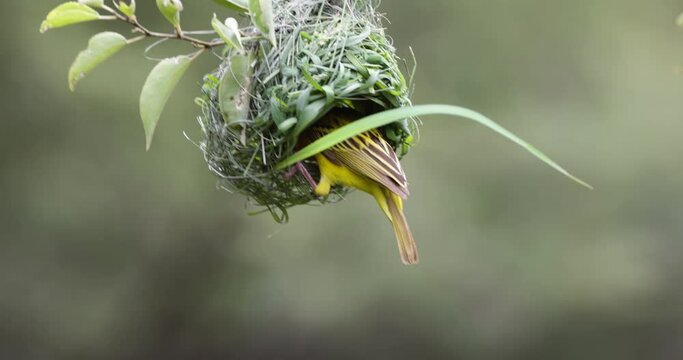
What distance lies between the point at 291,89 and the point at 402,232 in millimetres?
424

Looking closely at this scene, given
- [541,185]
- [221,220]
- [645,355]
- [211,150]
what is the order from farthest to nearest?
[645,355] → [541,185] → [221,220] → [211,150]

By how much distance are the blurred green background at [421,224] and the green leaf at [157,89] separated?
3.51 metres

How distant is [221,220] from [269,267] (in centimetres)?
42

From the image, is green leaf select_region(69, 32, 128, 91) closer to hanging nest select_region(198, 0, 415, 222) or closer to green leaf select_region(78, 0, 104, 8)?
green leaf select_region(78, 0, 104, 8)

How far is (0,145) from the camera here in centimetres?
536

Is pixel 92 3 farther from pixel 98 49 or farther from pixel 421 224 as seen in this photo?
pixel 421 224

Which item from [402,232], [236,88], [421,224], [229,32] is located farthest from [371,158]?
[421,224]

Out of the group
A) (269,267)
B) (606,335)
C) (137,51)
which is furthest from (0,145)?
(606,335)

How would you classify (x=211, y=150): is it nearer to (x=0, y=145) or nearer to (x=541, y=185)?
(x=0, y=145)

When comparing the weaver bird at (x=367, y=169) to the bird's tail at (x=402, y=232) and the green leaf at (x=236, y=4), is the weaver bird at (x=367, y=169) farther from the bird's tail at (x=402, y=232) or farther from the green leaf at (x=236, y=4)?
the green leaf at (x=236, y=4)

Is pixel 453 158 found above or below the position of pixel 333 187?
below

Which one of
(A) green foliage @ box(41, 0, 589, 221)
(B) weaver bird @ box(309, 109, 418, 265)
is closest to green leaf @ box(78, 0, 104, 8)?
(A) green foliage @ box(41, 0, 589, 221)

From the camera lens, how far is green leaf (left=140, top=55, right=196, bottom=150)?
1730mm

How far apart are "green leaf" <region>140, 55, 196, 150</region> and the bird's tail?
0.61 metres
